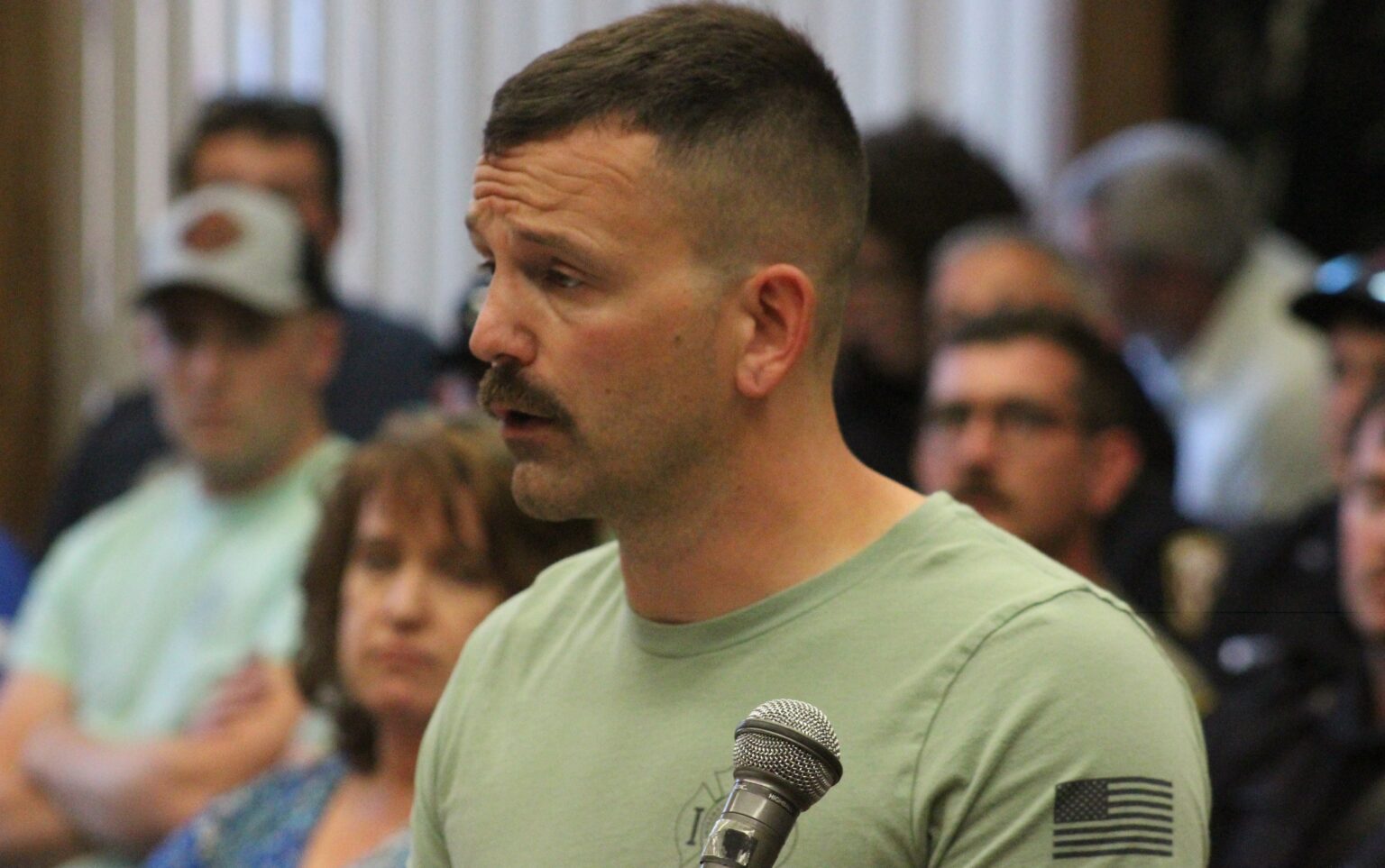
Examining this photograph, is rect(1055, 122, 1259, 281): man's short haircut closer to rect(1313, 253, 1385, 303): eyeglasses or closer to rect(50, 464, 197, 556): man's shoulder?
rect(1313, 253, 1385, 303): eyeglasses

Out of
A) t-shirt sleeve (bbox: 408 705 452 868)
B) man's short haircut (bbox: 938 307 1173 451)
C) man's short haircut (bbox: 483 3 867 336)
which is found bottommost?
man's short haircut (bbox: 938 307 1173 451)

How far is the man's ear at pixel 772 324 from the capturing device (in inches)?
54.1

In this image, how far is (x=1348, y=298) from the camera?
10.6 feet

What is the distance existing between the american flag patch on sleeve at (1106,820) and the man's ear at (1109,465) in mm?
1674

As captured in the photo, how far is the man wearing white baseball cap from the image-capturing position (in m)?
2.71

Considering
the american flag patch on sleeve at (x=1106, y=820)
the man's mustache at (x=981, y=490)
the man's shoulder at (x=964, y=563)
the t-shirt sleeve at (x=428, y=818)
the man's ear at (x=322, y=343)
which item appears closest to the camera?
the american flag patch on sleeve at (x=1106, y=820)

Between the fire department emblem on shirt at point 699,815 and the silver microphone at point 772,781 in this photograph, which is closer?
the silver microphone at point 772,781

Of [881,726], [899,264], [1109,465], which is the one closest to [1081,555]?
[1109,465]

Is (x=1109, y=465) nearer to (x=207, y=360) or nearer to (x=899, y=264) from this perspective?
(x=899, y=264)

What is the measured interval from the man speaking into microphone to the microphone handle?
16 cm

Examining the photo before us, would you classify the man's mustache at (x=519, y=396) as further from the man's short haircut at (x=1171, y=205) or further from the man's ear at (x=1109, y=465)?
the man's short haircut at (x=1171, y=205)

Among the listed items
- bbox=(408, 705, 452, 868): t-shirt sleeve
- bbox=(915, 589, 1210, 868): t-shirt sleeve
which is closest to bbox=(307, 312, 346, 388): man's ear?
bbox=(408, 705, 452, 868): t-shirt sleeve

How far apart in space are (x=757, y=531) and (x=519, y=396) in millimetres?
188

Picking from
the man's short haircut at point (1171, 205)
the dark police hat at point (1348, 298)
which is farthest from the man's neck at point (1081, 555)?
the man's short haircut at point (1171, 205)
